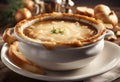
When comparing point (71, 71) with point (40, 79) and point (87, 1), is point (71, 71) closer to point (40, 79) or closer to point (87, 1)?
point (40, 79)

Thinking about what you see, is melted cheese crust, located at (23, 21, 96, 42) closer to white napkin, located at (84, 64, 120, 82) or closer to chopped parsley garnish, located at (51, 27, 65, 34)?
chopped parsley garnish, located at (51, 27, 65, 34)

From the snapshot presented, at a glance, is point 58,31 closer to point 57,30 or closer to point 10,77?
point 57,30

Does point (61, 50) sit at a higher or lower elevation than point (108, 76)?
higher

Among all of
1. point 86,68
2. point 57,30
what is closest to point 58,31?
point 57,30

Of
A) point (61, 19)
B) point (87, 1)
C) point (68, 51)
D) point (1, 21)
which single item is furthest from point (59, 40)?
point (87, 1)

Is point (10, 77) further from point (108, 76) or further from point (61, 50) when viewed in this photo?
point (108, 76)

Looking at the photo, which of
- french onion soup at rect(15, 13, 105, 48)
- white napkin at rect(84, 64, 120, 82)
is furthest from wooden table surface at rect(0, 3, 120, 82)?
french onion soup at rect(15, 13, 105, 48)

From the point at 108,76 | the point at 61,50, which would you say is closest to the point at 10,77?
the point at 61,50
